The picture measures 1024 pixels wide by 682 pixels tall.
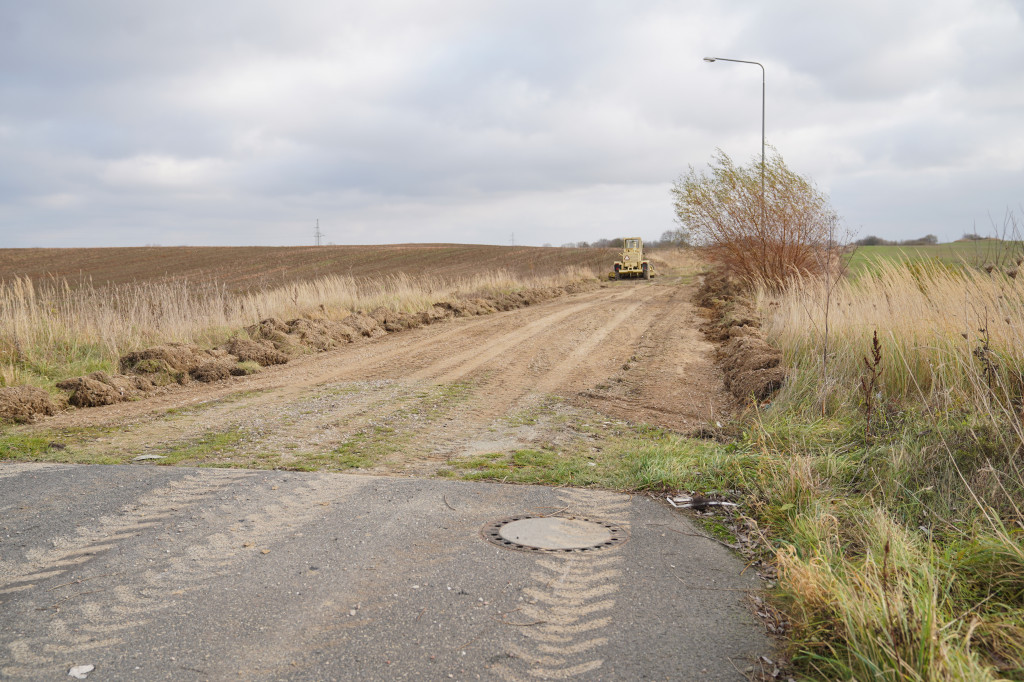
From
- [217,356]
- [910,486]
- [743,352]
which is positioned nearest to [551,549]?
[910,486]

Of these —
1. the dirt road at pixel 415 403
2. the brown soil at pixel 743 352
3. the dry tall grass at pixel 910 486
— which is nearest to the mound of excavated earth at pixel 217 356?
the dirt road at pixel 415 403

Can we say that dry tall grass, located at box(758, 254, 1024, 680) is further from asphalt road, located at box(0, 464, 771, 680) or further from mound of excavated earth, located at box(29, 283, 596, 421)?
mound of excavated earth, located at box(29, 283, 596, 421)

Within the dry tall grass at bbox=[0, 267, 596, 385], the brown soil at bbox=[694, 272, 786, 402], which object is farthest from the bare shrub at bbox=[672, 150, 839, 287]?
the dry tall grass at bbox=[0, 267, 596, 385]

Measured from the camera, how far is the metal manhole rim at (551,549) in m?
4.79

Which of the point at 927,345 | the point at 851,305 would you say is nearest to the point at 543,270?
the point at 851,305

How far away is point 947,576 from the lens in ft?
12.8

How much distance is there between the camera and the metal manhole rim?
189 inches

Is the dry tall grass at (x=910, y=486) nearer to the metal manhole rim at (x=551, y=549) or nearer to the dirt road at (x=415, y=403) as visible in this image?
the metal manhole rim at (x=551, y=549)

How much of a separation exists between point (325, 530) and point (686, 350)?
32.5ft

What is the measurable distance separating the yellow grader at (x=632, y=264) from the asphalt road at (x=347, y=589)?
1244 inches

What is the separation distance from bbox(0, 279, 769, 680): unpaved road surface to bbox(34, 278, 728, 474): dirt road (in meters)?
0.06

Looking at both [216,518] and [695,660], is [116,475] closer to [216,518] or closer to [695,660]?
[216,518]

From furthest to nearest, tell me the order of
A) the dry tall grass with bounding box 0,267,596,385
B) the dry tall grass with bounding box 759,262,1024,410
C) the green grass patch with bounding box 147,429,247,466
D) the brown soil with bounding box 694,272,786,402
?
the dry tall grass with bounding box 0,267,596,385 < the brown soil with bounding box 694,272,786,402 < the green grass patch with bounding box 147,429,247,466 < the dry tall grass with bounding box 759,262,1024,410

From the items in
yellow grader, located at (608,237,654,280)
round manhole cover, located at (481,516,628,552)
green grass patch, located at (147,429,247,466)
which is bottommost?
round manhole cover, located at (481,516,628,552)
